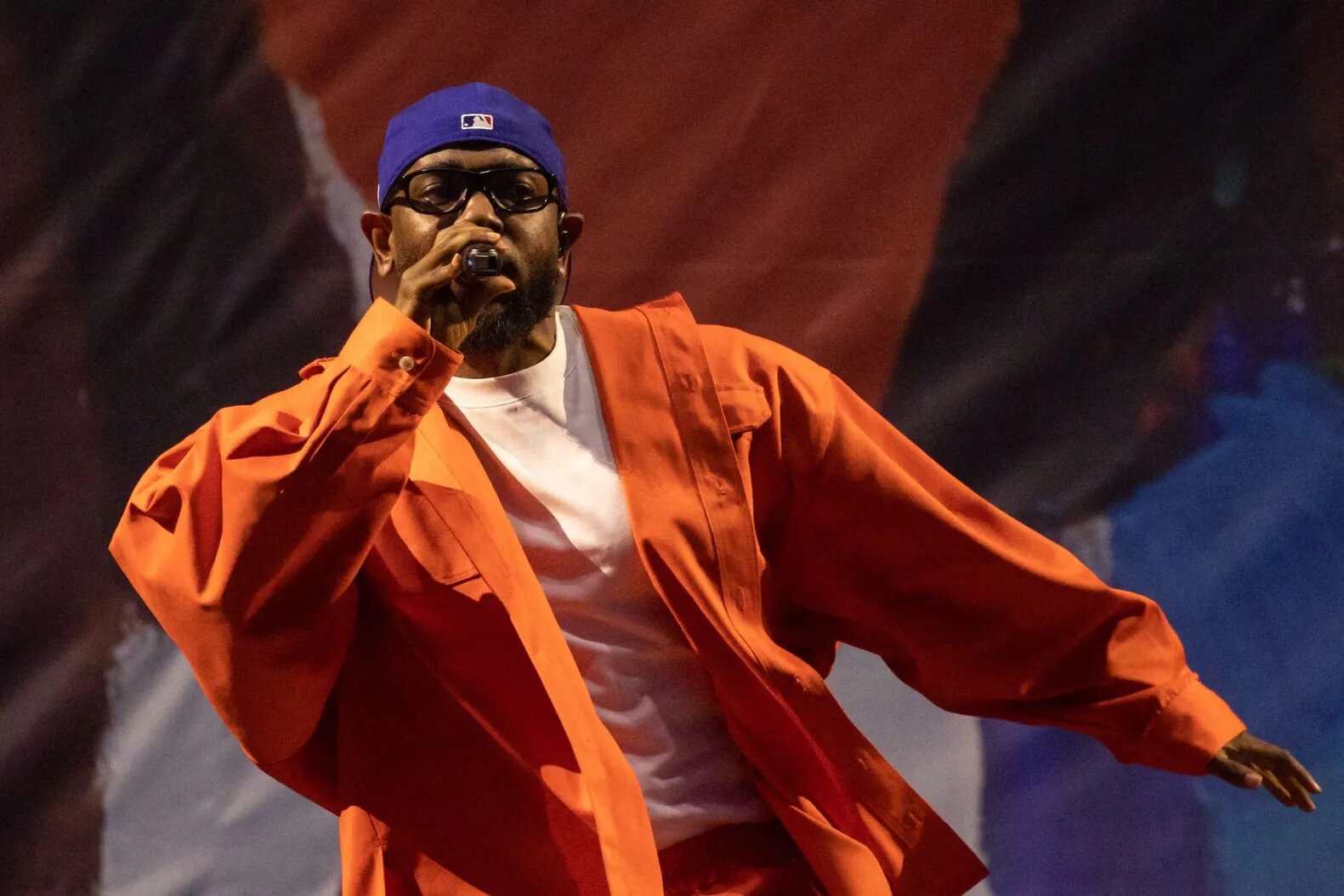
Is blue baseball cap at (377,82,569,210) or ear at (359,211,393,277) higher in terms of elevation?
blue baseball cap at (377,82,569,210)

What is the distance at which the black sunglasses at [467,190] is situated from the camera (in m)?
1.57

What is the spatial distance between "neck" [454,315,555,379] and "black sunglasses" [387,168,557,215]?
0.41 ft

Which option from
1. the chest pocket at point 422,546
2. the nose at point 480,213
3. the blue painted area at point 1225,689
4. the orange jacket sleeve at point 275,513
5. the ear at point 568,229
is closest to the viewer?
the orange jacket sleeve at point 275,513

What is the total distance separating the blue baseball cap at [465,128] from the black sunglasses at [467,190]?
3cm

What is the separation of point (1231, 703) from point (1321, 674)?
12 centimetres

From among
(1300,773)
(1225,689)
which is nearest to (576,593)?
(1300,773)

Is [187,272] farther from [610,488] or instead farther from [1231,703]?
[1231,703]

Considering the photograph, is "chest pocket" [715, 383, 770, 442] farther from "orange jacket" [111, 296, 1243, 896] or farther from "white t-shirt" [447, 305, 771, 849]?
"white t-shirt" [447, 305, 771, 849]

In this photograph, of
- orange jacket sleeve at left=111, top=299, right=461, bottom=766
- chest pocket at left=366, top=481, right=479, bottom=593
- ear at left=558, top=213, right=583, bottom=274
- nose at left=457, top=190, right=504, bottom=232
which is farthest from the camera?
ear at left=558, top=213, right=583, bottom=274

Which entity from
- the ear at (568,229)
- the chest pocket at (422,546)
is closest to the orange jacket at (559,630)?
the chest pocket at (422,546)

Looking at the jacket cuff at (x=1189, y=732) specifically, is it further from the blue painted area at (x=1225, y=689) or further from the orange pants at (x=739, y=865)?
the blue painted area at (x=1225, y=689)

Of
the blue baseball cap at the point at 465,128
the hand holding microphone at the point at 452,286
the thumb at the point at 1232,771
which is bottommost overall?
the thumb at the point at 1232,771

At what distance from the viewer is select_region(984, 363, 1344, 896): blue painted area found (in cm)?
215

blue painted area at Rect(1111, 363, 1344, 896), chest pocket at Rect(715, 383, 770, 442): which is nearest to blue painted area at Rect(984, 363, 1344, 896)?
blue painted area at Rect(1111, 363, 1344, 896)
